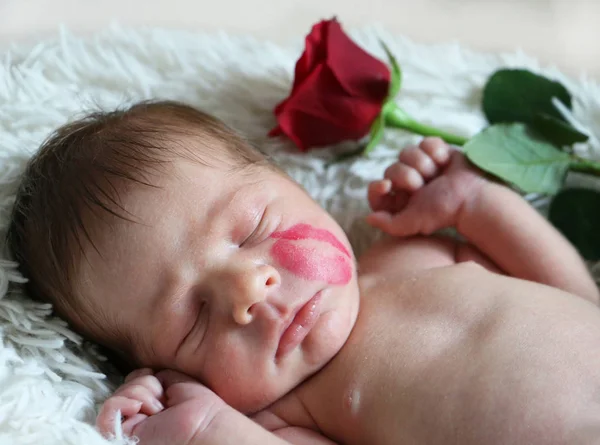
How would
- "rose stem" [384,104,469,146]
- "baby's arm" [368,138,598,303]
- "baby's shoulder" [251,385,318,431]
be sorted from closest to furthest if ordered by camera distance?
"baby's shoulder" [251,385,318,431]
"baby's arm" [368,138,598,303]
"rose stem" [384,104,469,146]

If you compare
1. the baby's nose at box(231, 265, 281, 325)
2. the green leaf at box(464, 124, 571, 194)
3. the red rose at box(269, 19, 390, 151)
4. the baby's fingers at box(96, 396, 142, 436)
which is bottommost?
the baby's fingers at box(96, 396, 142, 436)

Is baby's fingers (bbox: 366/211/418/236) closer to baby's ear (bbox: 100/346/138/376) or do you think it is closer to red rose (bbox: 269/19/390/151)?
red rose (bbox: 269/19/390/151)

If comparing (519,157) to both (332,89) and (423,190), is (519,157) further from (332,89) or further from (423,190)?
(332,89)

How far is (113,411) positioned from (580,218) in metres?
0.63

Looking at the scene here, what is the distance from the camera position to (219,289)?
76 centimetres

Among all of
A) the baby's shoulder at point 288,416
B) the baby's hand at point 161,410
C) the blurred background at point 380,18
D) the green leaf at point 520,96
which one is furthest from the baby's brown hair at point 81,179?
the blurred background at point 380,18

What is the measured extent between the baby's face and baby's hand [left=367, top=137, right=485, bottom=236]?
0.19m

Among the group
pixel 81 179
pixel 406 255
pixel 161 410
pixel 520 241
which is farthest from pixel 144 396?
pixel 520 241

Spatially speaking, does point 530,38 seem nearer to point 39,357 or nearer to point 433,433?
point 433,433

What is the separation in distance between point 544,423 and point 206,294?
0.34 metres

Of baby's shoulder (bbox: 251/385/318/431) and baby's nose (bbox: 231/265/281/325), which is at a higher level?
baby's nose (bbox: 231/265/281/325)

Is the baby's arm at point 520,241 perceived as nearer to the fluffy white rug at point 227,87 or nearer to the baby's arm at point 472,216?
the baby's arm at point 472,216

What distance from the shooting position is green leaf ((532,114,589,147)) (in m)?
0.99

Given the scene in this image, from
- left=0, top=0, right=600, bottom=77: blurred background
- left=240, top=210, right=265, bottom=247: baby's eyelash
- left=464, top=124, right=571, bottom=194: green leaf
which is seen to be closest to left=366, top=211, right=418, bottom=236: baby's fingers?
left=464, top=124, right=571, bottom=194: green leaf
